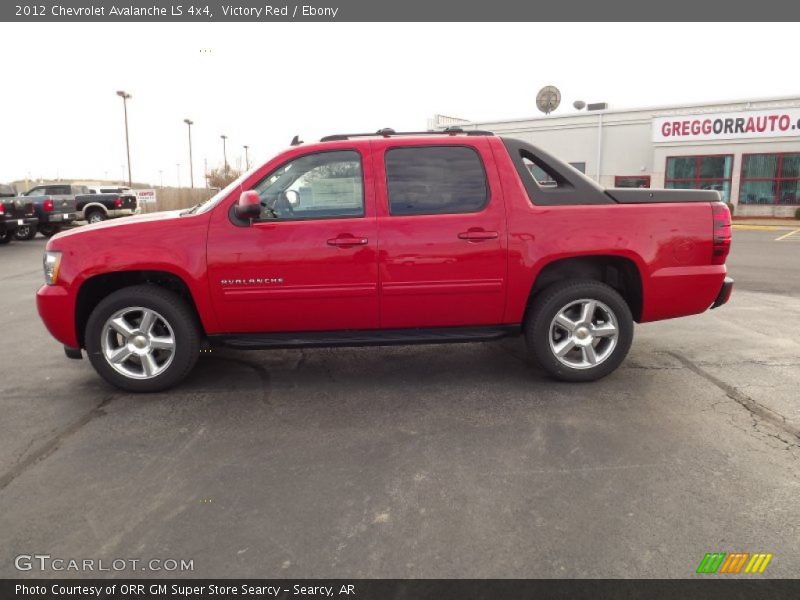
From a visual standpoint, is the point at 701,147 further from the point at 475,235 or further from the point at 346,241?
the point at 346,241

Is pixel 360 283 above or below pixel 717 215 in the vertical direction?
below

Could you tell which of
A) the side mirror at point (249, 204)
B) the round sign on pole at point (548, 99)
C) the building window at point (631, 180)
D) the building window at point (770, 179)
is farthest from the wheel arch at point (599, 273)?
the round sign on pole at point (548, 99)

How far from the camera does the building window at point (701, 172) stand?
25.9m

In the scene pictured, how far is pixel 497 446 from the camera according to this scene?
3506 millimetres

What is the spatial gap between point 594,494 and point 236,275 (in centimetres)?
278

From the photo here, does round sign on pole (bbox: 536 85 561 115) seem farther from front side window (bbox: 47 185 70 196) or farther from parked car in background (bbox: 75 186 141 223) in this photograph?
front side window (bbox: 47 185 70 196)

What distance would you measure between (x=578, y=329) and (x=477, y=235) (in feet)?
3.58

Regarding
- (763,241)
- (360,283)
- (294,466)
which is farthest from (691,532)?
(763,241)

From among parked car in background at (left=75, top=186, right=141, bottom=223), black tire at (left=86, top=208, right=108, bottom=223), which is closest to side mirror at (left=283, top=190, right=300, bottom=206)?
parked car in background at (left=75, top=186, right=141, bottom=223)

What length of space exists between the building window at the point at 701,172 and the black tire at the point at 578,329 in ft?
81.6

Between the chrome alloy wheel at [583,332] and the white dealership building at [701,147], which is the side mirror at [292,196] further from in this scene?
the white dealership building at [701,147]

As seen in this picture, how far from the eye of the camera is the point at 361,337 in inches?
175
